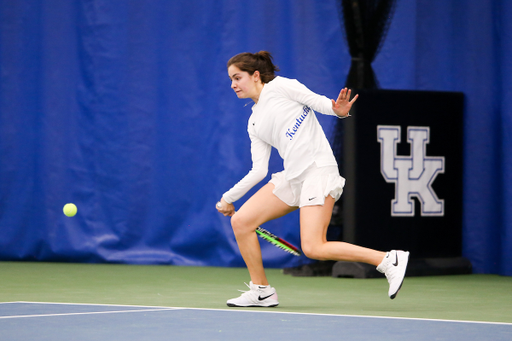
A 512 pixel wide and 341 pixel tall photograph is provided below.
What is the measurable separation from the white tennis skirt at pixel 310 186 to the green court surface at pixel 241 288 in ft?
1.85

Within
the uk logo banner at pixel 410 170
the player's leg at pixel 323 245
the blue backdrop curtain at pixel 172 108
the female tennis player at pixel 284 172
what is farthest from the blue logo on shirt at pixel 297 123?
the blue backdrop curtain at pixel 172 108

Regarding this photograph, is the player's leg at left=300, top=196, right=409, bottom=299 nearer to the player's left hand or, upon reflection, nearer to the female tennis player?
the female tennis player

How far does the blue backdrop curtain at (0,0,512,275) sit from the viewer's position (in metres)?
6.98

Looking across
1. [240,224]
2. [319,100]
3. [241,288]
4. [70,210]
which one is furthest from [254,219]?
[70,210]

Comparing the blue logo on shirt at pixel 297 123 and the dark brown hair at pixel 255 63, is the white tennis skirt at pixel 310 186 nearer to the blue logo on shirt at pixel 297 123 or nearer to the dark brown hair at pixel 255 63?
the blue logo on shirt at pixel 297 123

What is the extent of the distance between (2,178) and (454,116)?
4376mm

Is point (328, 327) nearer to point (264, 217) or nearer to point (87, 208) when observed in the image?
point (264, 217)

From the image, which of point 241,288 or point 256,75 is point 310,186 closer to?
point 256,75

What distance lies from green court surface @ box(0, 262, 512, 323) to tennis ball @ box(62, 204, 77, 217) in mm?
493

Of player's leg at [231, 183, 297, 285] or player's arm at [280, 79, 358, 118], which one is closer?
player's arm at [280, 79, 358, 118]

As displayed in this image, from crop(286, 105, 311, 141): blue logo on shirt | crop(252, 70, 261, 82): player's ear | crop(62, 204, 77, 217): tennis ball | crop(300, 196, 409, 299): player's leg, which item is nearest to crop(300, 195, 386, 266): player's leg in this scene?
crop(300, 196, 409, 299): player's leg

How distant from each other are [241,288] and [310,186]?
1.75 meters

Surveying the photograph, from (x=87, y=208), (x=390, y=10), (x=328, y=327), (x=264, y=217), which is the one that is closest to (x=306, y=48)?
(x=390, y=10)

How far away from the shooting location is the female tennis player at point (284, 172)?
4.05 m
